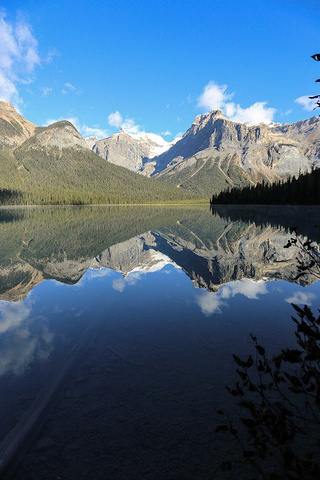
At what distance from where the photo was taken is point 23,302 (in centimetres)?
1478

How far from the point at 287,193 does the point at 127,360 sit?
13673 cm

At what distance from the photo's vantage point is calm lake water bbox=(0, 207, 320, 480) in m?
5.29

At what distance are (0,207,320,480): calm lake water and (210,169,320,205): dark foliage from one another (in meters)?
107

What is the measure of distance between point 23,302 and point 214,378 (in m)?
10.8

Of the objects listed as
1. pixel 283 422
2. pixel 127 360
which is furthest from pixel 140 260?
pixel 283 422

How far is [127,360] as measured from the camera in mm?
8688

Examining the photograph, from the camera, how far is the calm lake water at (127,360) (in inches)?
208

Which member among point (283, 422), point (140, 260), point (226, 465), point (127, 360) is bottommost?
point (140, 260)

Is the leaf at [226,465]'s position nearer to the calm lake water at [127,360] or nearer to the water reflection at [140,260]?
the calm lake water at [127,360]

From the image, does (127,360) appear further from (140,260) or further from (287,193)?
(287,193)

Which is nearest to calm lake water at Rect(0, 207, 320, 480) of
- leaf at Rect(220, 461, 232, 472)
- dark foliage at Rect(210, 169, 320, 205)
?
leaf at Rect(220, 461, 232, 472)

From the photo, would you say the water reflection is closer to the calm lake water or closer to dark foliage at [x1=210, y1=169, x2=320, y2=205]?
the calm lake water

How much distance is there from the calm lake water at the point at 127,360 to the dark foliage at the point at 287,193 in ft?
353

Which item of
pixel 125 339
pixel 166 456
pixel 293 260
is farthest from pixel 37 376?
pixel 293 260
